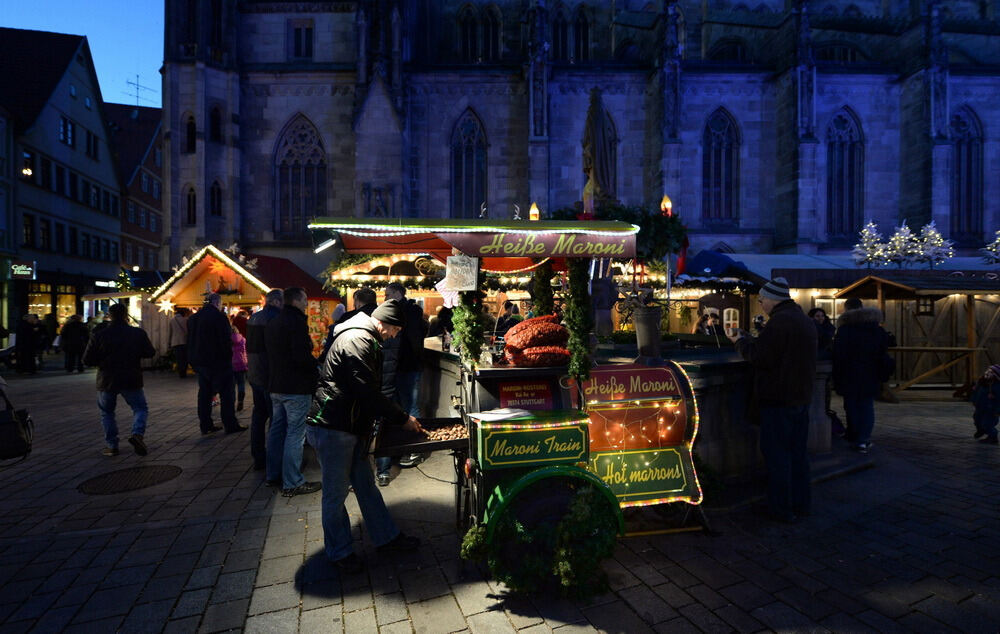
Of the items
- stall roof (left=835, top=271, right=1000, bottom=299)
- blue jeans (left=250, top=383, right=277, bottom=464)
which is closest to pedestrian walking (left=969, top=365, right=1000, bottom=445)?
stall roof (left=835, top=271, right=1000, bottom=299)

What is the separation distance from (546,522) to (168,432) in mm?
7087

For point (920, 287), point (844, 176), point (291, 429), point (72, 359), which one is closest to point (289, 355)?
point (291, 429)

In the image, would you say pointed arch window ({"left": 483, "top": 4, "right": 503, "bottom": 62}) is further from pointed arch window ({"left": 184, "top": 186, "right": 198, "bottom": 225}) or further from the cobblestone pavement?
the cobblestone pavement

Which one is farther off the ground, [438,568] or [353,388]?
[353,388]

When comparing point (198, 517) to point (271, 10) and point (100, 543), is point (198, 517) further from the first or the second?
point (271, 10)

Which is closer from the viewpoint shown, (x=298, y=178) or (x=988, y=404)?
(x=988, y=404)

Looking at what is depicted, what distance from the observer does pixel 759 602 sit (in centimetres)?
325

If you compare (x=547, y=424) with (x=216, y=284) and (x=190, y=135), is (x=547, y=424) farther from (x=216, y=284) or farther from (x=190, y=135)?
(x=190, y=135)

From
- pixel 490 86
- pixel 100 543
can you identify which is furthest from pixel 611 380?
pixel 490 86

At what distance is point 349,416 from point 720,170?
2430 centimetres

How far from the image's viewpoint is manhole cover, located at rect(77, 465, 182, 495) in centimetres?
540

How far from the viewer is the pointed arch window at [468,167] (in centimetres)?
2347

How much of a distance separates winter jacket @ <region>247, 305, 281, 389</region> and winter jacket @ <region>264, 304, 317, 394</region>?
64cm

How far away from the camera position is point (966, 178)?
23953 mm
